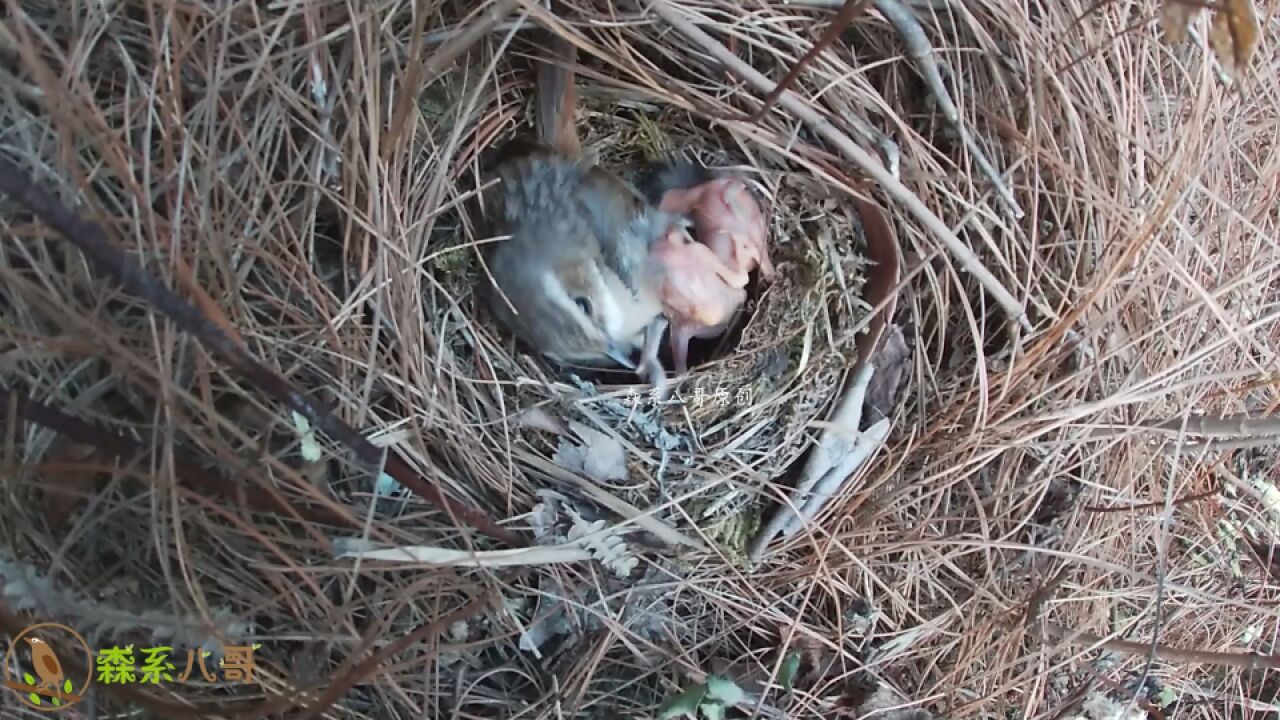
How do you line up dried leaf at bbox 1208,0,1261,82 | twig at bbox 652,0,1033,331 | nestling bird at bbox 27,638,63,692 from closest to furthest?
1. dried leaf at bbox 1208,0,1261,82
2. nestling bird at bbox 27,638,63,692
3. twig at bbox 652,0,1033,331

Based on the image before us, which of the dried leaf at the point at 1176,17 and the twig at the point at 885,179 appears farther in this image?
the twig at the point at 885,179

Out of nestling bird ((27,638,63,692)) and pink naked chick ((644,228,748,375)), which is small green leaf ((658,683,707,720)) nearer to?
pink naked chick ((644,228,748,375))

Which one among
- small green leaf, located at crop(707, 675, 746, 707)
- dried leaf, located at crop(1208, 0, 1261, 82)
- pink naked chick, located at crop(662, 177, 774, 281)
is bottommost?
small green leaf, located at crop(707, 675, 746, 707)

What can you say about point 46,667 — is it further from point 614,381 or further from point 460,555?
point 614,381

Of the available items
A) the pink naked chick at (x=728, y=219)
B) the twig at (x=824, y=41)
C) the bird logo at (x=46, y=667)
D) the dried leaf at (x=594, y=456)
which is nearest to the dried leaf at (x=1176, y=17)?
the twig at (x=824, y=41)

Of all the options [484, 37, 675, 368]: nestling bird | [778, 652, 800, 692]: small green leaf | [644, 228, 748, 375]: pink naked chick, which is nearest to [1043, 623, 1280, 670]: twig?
[778, 652, 800, 692]: small green leaf

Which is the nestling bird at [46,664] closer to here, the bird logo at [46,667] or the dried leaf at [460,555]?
the bird logo at [46,667]

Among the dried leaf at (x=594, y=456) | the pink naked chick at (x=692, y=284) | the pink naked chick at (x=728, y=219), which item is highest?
the pink naked chick at (x=728, y=219)

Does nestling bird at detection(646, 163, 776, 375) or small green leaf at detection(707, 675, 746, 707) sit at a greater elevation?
nestling bird at detection(646, 163, 776, 375)
